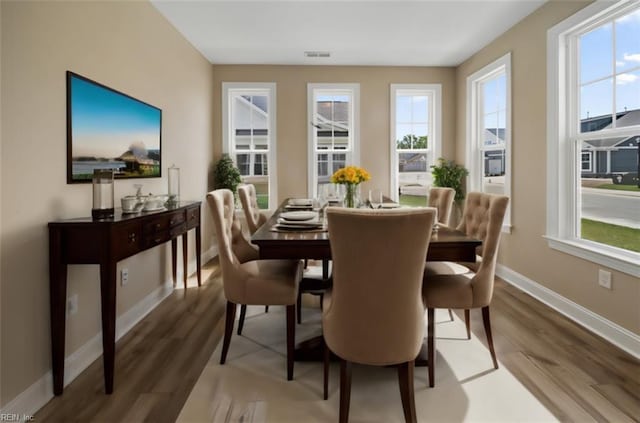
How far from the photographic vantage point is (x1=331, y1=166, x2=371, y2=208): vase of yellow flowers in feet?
8.41

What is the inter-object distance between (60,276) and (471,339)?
2604 millimetres

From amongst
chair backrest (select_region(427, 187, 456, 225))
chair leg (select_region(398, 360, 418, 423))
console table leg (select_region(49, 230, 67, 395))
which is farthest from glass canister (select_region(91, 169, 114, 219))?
chair backrest (select_region(427, 187, 456, 225))

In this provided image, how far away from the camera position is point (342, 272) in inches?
60.9

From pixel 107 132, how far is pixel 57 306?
123 centimetres

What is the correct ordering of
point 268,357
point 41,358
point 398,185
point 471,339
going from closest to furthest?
point 41,358 < point 268,357 < point 471,339 < point 398,185

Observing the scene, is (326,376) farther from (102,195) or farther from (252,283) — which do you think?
(102,195)

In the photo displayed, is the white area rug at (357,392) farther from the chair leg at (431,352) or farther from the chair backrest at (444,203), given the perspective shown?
the chair backrest at (444,203)

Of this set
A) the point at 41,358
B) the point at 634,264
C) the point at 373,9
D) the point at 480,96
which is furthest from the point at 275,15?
the point at 634,264

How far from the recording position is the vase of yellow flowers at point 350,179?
2564 mm

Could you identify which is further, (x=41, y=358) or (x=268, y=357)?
(x=268, y=357)

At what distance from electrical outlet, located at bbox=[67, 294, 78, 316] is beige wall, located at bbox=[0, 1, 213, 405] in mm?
41

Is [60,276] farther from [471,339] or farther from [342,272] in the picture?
[471,339]

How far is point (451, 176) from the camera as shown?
5.24 meters

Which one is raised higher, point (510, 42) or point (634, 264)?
point (510, 42)
